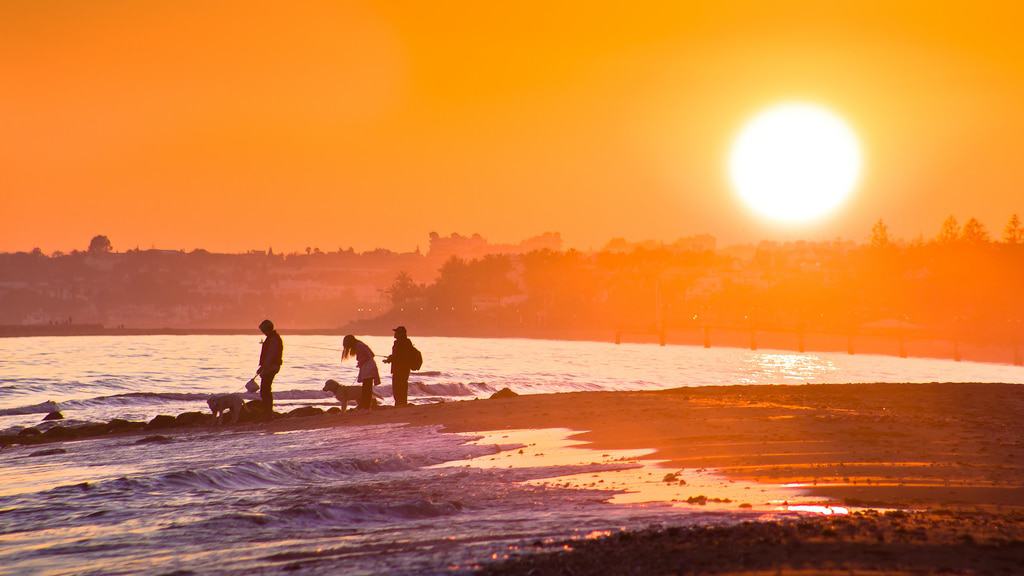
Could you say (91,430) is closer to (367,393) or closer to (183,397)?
(367,393)

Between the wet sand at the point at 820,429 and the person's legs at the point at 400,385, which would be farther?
the person's legs at the point at 400,385

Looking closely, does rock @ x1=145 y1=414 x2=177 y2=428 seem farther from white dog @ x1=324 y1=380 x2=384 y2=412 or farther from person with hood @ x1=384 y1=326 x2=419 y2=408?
person with hood @ x1=384 y1=326 x2=419 y2=408

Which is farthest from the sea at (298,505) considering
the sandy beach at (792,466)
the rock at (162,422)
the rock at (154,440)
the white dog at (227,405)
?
the rock at (162,422)

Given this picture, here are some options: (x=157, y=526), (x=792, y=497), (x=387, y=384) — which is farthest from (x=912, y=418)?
(x=387, y=384)

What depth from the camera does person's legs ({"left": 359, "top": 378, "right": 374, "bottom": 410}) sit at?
89.6ft

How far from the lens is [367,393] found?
2767cm

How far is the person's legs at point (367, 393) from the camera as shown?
89.6ft

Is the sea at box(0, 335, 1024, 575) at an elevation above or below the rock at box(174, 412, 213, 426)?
below

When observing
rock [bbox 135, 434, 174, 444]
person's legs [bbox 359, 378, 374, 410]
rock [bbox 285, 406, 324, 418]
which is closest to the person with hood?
person's legs [bbox 359, 378, 374, 410]

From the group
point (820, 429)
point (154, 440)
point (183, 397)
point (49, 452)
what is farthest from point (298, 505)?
point (183, 397)

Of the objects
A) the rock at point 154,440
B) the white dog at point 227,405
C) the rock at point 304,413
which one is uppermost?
the white dog at point 227,405

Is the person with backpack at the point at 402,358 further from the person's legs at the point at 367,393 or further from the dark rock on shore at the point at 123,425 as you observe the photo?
the dark rock on shore at the point at 123,425

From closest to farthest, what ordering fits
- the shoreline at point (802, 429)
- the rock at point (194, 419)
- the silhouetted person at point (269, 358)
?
1. the shoreline at point (802, 429)
2. the silhouetted person at point (269, 358)
3. the rock at point (194, 419)

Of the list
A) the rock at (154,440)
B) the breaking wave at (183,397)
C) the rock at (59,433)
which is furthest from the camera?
the breaking wave at (183,397)
